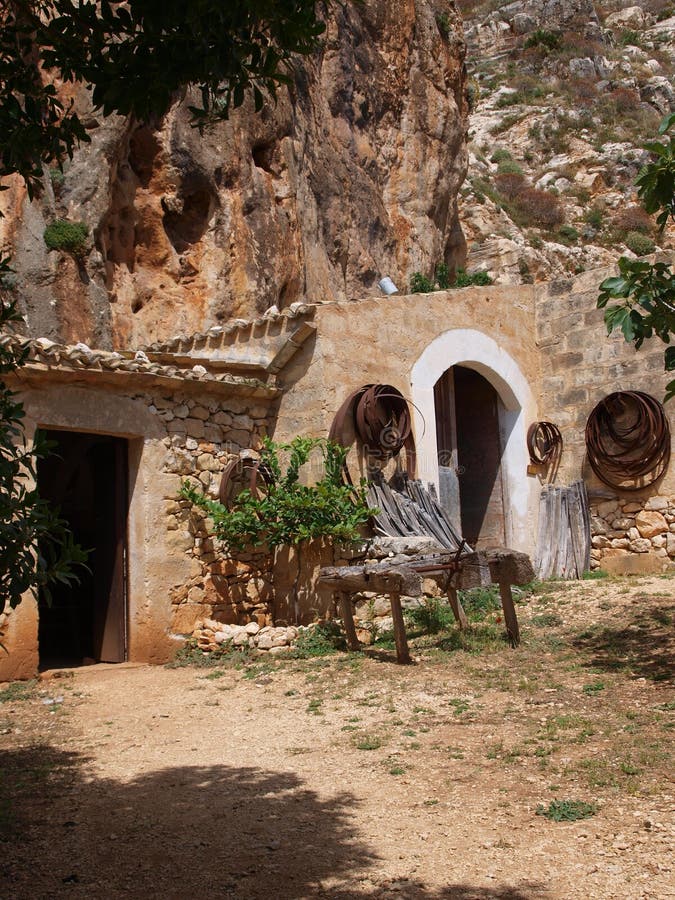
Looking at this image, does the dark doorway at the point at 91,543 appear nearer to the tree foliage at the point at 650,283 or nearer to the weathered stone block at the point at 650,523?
the tree foliage at the point at 650,283

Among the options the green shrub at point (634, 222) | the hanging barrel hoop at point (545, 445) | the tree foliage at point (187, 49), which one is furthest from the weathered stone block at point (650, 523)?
the green shrub at point (634, 222)

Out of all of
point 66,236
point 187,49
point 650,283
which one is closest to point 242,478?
point 650,283

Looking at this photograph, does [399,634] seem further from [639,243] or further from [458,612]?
[639,243]

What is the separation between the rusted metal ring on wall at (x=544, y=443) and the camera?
1247 cm

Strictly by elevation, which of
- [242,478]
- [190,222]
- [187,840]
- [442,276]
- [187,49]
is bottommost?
[187,840]

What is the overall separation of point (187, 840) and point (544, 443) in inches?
370

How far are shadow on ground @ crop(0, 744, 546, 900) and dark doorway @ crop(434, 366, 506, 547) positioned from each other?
777 centimetres

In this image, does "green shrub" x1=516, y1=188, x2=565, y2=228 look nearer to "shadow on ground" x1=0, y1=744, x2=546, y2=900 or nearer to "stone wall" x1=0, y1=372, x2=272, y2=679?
"stone wall" x1=0, y1=372, x2=272, y2=679

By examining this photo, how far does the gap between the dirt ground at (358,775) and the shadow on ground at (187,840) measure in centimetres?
1

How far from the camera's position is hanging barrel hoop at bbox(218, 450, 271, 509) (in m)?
9.79

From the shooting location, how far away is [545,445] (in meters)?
12.5

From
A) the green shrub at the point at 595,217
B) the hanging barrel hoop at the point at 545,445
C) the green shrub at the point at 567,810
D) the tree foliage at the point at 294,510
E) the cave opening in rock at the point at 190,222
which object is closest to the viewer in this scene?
the green shrub at the point at 567,810

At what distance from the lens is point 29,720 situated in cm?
670

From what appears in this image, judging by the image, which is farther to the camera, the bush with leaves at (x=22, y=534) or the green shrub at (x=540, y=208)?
the green shrub at (x=540, y=208)
